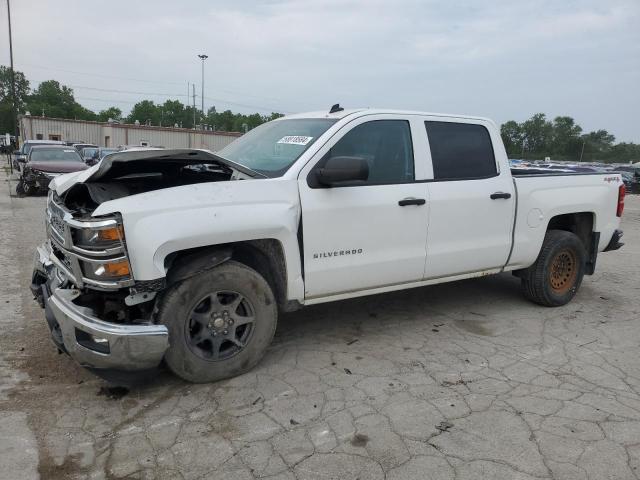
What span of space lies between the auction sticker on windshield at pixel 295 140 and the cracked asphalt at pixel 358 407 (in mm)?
1681

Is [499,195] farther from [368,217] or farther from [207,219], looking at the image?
[207,219]

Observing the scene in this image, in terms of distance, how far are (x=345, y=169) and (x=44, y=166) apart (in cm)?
1476

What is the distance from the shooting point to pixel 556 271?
5652 millimetres

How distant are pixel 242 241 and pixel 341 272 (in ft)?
2.74

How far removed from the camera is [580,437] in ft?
10.2

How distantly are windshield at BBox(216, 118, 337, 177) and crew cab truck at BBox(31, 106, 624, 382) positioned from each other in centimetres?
2

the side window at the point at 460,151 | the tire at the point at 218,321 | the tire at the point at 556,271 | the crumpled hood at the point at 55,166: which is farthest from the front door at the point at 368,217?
the crumpled hood at the point at 55,166

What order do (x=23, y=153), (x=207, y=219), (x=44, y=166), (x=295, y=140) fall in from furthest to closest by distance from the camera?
(x=23, y=153) < (x=44, y=166) < (x=295, y=140) < (x=207, y=219)

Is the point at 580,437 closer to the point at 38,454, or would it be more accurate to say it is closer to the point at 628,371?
the point at 628,371

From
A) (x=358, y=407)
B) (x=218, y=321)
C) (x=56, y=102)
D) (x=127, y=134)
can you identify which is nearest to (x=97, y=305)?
(x=218, y=321)

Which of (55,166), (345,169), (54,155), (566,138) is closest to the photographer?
(345,169)

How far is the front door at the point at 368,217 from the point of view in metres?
3.83

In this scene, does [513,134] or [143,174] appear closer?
[143,174]

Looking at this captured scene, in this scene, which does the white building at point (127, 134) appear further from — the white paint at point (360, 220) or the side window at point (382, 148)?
the side window at point (382, 148)
